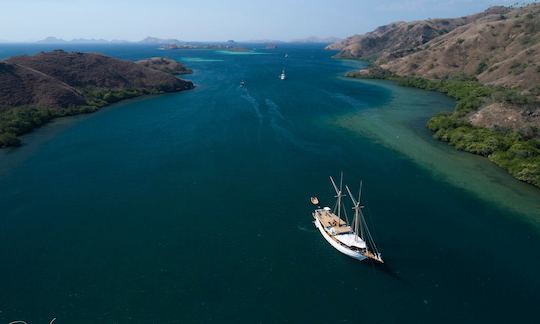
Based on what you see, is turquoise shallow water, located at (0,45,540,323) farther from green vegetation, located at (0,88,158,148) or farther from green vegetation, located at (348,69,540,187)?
green vegetation, located at (0,88,158,148)

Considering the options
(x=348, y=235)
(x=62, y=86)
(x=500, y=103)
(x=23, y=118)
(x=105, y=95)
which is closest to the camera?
(x=348, y=235)

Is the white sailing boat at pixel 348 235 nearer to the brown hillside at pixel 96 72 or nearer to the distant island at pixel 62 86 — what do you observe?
the distant island at pixel 62 86

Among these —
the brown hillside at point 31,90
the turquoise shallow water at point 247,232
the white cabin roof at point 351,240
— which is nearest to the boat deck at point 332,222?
the white cabin roof at point 351,240

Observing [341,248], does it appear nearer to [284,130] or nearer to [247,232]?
[247,232]

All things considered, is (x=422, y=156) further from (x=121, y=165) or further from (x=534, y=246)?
(x=121, y=165)

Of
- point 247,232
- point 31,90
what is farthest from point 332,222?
point 31,90
